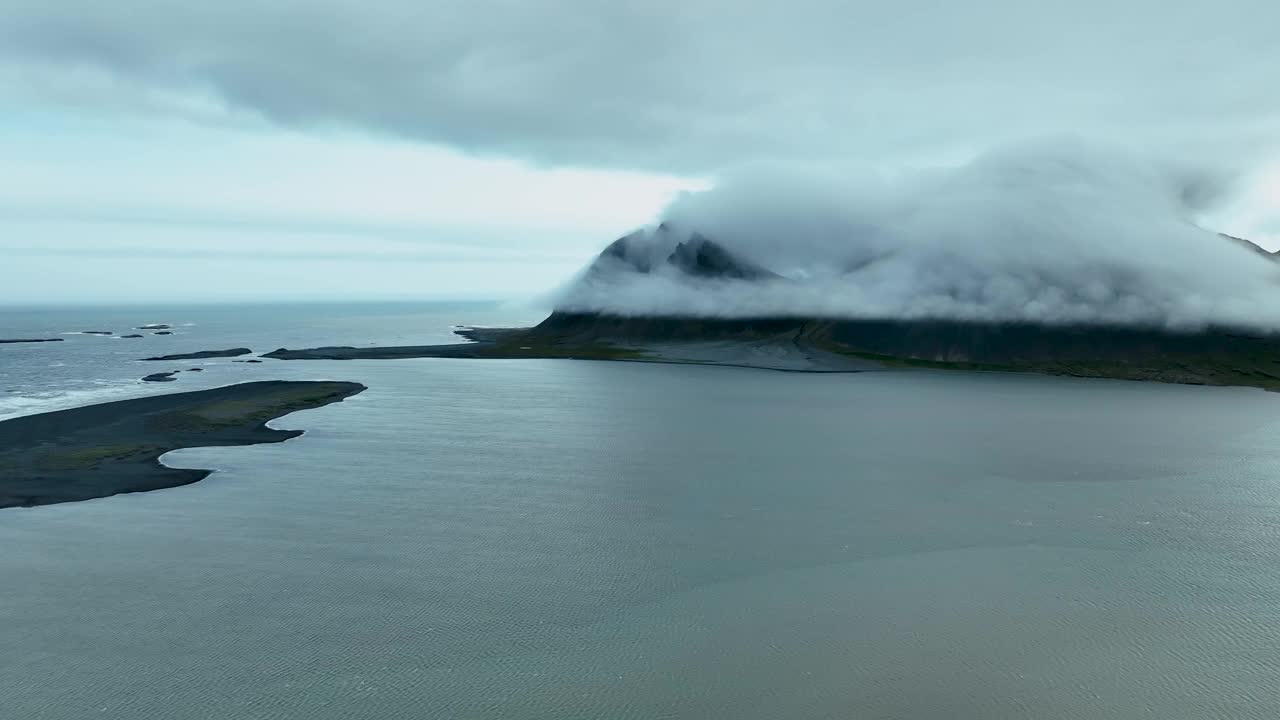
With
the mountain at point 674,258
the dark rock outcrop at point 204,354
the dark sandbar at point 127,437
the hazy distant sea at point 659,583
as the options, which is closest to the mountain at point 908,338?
the mountain at point 674,258

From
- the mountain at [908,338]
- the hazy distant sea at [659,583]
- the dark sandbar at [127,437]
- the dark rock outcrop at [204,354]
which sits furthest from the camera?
the dark rock outcrop at [204,354]

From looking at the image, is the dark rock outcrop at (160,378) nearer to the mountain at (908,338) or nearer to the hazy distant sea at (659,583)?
the hazy distant sea at (659,583)

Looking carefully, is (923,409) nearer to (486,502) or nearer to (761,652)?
(486,502)

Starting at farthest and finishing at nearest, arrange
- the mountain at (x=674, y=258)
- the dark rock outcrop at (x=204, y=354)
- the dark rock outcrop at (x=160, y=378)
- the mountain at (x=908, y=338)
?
1. the mountain at (x=674, y=258)
2. the dark rock outcrop at (x=204, y=354)
3. the mountain at (x=908, y=338)
4. the dark rock outcrop at (x=160, y=378)

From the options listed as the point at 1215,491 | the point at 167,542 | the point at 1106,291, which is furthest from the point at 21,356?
the point at 1106,291

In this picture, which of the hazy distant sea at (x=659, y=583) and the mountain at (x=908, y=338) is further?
the mountain at (x=908, y=338)

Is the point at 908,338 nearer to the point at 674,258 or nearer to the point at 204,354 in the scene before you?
the point at 674,258
